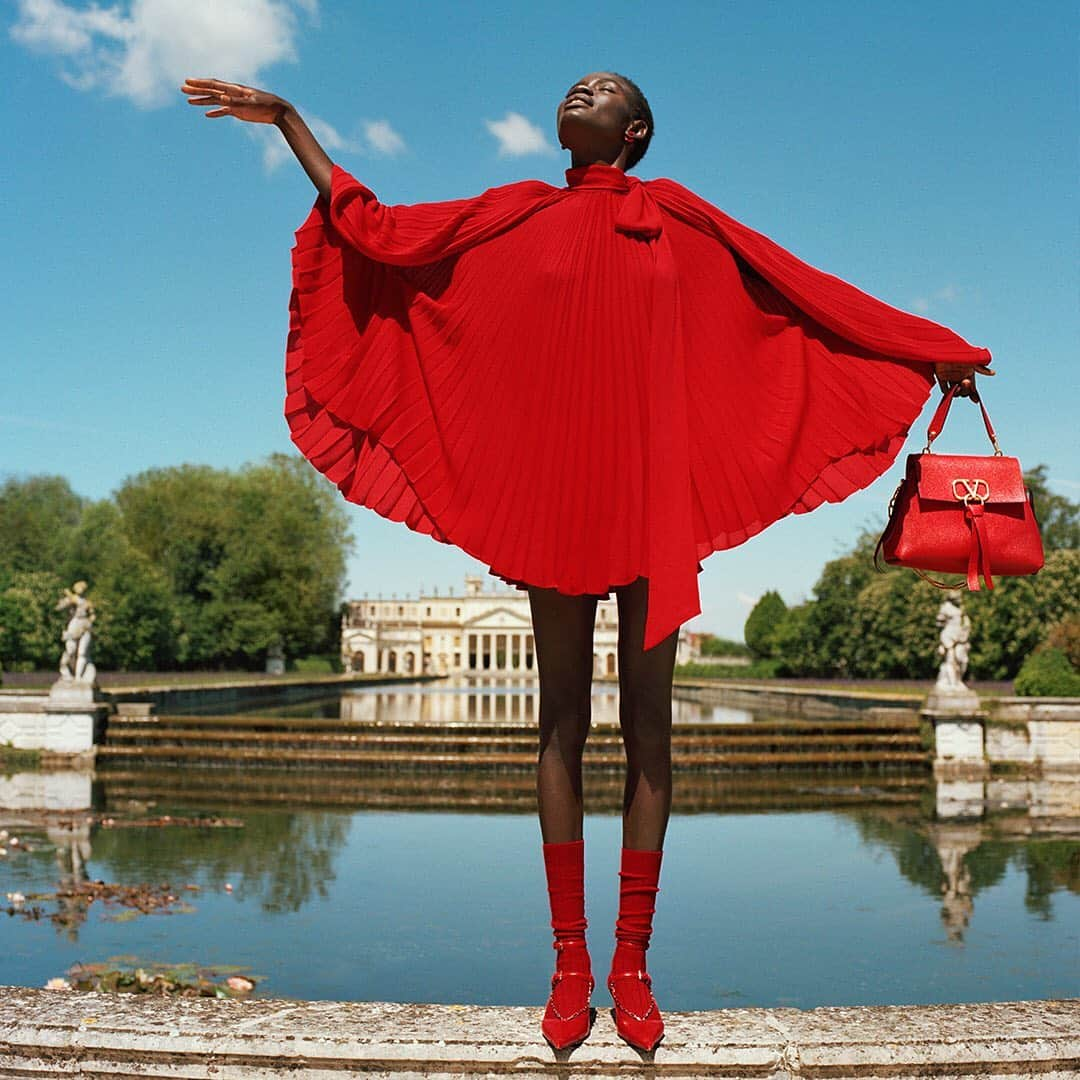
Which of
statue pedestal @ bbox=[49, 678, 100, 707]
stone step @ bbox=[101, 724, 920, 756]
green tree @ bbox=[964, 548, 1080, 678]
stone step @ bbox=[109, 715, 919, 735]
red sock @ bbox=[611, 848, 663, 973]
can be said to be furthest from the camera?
green tree @ bbox=[964, 548, 1080, 678]

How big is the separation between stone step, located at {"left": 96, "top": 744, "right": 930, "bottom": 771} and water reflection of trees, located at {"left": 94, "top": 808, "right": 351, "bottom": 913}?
324 cm

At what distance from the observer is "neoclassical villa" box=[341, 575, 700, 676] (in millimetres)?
88750

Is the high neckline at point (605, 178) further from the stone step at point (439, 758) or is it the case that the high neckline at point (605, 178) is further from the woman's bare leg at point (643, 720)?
the stone step at point (439, 758)

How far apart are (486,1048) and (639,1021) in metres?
0.33

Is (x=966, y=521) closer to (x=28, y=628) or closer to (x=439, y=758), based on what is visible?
(x=439, y=758)

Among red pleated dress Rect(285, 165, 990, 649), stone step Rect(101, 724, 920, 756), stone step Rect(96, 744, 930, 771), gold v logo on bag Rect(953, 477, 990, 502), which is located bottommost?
stone step Rect(96, 744, 930, 771)

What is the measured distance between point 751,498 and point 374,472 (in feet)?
2.94

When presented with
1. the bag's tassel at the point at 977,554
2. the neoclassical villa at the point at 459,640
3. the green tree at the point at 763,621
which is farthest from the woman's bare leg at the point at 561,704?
the neoclassical villa at the point at 459,640

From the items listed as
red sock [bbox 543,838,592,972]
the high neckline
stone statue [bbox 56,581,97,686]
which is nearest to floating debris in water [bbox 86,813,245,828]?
stone statue [bbox 56,581,97,686]

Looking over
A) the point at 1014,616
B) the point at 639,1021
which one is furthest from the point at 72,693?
the point at 1014,616

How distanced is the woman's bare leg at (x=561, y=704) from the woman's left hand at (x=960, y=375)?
1.07 meters

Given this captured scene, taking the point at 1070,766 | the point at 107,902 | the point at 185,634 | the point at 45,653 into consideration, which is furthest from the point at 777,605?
the point at 107,902

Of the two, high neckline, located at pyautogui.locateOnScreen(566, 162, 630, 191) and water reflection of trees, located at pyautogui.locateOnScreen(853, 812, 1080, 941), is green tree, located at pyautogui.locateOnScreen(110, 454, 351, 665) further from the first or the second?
high neckline, located at pyautogui.locateOnScreen(566, 162, 630, 191)

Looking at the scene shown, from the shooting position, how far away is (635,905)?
255 cm
